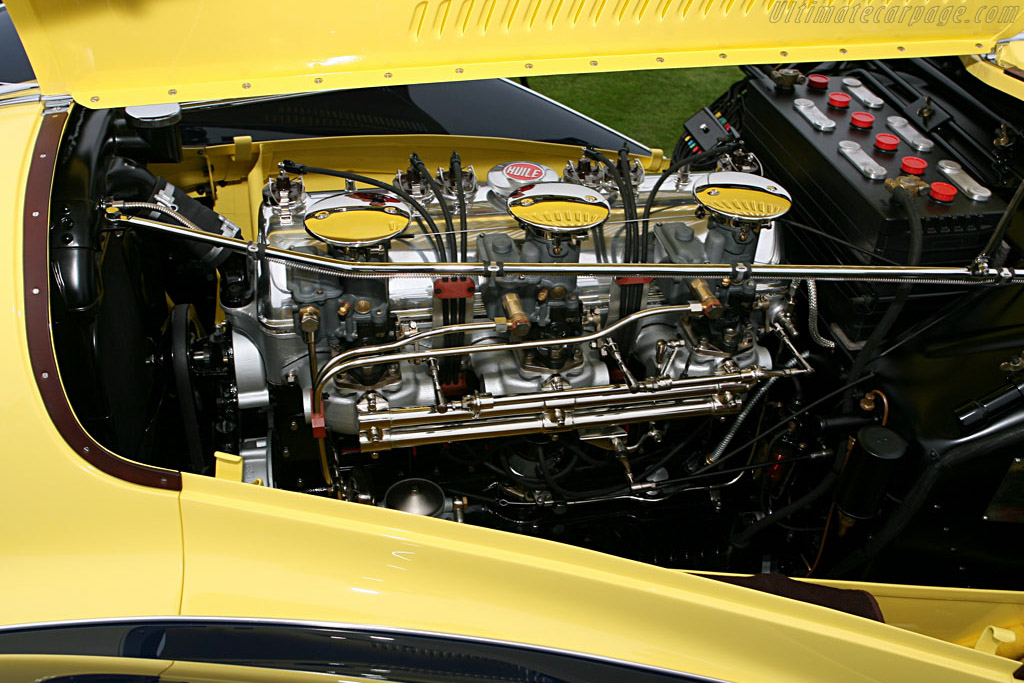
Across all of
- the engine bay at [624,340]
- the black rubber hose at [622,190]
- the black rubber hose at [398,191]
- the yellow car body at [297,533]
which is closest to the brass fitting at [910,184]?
the engine bay at [624,340]

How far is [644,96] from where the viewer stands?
16.6ft

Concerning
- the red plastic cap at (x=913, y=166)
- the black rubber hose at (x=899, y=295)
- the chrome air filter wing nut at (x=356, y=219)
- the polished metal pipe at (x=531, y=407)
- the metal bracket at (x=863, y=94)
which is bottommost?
the polished metal pipe at (x=531, y=407)

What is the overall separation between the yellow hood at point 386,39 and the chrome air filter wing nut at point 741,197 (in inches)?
11.9

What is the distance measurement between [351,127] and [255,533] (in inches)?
61.8

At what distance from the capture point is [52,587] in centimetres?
136

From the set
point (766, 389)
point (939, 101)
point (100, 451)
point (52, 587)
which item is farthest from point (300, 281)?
point (939, 101)

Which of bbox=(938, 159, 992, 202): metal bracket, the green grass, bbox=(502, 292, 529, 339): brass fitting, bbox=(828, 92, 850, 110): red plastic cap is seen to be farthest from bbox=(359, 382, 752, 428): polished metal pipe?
the green grass

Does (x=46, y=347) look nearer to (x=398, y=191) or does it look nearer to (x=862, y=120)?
(x=398, y=191)

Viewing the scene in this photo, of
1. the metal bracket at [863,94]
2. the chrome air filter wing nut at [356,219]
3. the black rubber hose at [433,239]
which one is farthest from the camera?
the metal bracket at [863,94]

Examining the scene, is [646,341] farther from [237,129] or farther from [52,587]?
[237,129]

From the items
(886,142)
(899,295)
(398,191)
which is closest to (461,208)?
(398,191)

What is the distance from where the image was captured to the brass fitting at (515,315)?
170cm

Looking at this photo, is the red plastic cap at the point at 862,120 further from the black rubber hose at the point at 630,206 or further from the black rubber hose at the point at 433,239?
the black rubber hose at the point at 433,239

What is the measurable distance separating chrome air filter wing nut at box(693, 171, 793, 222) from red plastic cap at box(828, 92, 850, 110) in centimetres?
47
